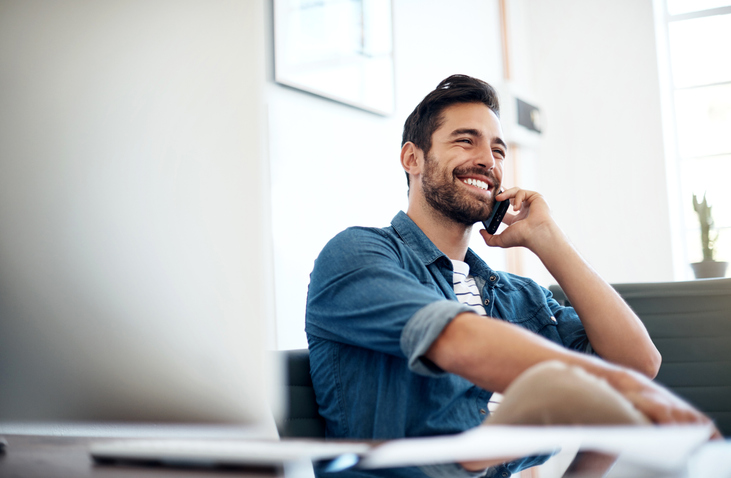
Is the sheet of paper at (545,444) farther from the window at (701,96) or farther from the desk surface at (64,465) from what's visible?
the window at (701,96)

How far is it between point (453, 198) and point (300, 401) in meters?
0.58

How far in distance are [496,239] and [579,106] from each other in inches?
76.1

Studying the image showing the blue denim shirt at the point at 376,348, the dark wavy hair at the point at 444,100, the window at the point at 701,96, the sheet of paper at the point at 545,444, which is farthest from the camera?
the window at the point at 701,96

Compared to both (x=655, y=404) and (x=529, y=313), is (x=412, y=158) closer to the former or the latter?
(x=529, y=313)

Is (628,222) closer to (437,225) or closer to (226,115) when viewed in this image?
(437,225)

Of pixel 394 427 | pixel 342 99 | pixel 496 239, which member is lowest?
pixel 394 427

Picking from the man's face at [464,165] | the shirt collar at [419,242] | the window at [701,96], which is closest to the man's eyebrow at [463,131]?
the man's face at [464,165]

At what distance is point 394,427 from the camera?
0.83m

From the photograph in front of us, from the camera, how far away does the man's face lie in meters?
1.22

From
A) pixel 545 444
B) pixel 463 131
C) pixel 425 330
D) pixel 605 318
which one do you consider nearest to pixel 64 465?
pixel 545 444

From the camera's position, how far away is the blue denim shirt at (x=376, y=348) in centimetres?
73

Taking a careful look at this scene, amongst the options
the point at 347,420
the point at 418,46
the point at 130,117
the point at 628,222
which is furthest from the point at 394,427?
the point at 628,222

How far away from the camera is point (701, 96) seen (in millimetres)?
2936

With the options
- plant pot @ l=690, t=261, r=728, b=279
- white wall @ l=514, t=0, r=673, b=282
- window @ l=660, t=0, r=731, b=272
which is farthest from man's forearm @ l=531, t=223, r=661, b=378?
window @ l=660, t=0, r=731, b=272
